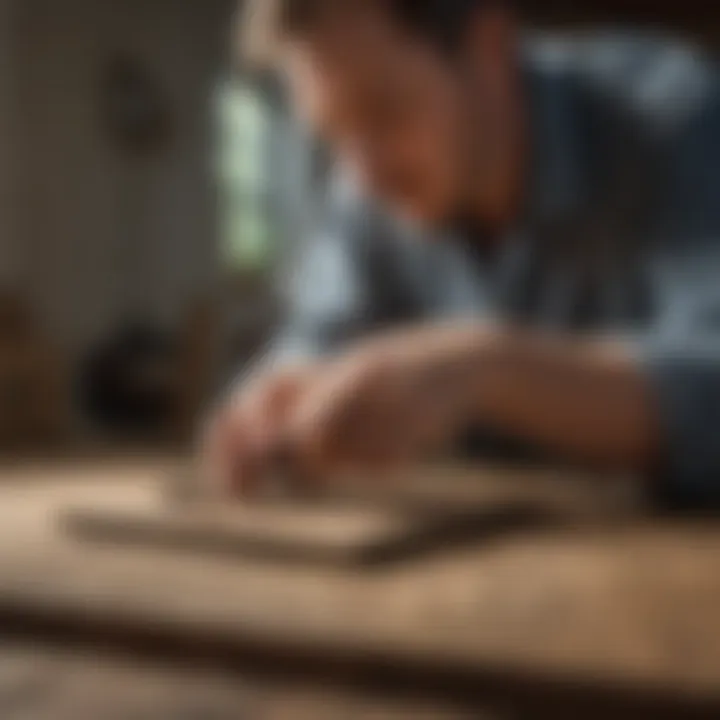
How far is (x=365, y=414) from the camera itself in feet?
2.82

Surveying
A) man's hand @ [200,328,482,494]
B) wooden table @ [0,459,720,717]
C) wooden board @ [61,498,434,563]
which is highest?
man's hand @ [200,328,482,494]

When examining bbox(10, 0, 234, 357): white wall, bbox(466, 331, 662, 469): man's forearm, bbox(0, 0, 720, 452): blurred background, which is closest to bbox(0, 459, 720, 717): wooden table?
bbox(466, 331, 662, 469): man's forearm

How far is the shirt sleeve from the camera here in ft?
3.09

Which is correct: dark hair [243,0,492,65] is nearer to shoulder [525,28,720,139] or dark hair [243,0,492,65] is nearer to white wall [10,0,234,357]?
shoulder [525,28,720,139]

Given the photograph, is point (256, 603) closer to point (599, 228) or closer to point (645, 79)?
point (599, 228)

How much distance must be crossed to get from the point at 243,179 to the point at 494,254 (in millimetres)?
3047

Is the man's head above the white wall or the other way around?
the other way around

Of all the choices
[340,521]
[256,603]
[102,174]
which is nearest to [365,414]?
[340,521]

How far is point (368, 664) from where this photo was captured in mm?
546

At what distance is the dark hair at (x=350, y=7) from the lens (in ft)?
3.28

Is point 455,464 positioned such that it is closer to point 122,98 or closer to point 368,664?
point 368,664

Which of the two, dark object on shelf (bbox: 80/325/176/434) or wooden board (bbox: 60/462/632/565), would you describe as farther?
dark object on shelf (bbox: 80/325/176/434)

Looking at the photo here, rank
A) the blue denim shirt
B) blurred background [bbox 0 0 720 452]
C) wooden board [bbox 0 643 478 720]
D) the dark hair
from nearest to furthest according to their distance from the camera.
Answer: wooden board [bbox 0 643 478 720] → the dark hair → the blue denim shirt → blurred background [bbox 0 0 720 452]

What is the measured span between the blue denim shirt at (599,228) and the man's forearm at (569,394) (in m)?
0.14
